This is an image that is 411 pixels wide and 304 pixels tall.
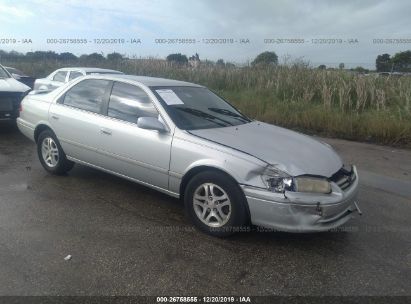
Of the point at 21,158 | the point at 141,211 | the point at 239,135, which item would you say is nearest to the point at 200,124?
the point at 239,135

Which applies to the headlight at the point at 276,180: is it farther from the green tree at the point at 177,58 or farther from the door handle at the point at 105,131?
the green tree at the point at 177,58

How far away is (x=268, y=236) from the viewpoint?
3973 mm

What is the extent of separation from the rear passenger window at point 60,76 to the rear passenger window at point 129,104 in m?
7.71

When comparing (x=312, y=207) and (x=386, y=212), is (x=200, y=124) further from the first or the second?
(x=386, y=212)

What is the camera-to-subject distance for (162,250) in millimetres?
3605

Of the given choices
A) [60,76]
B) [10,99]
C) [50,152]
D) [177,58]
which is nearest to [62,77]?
[60,76]

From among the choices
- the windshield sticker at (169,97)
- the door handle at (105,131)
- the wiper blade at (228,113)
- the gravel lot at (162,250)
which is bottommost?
the gravel lot at (162,250)

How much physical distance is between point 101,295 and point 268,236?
5.73ft

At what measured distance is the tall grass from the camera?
30.1 ft

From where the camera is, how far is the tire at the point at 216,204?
367 cm

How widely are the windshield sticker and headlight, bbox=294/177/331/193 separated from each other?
173cm

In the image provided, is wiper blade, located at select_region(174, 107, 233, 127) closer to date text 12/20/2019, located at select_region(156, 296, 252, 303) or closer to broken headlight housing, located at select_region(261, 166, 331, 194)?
broken headlight housing, located at select_region(261, 166, 331, 194)

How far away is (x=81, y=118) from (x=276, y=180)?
2709 millimetres

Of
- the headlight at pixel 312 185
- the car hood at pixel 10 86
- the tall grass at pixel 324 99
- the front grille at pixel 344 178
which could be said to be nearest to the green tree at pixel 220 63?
the tall grass at pixel 324 99
